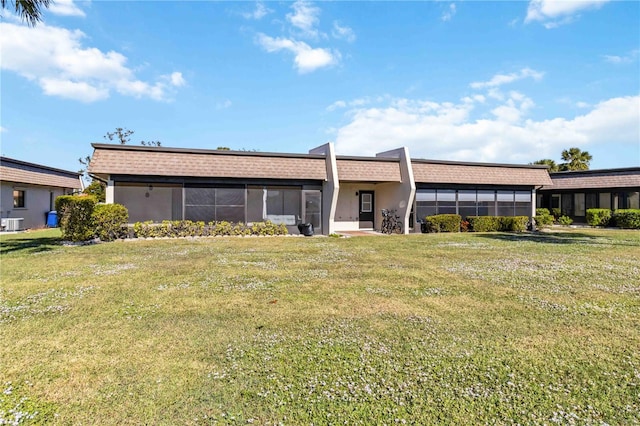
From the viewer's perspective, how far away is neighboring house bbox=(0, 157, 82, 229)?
776 inches

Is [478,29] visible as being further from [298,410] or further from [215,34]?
[298,410]

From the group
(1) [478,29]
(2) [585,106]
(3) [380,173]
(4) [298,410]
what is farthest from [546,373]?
(2) [585,106]

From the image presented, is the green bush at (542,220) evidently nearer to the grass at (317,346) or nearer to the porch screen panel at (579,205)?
the porch screen panel at (579,205)

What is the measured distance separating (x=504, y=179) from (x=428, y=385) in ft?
71.3

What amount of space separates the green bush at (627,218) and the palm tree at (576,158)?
1242 cm

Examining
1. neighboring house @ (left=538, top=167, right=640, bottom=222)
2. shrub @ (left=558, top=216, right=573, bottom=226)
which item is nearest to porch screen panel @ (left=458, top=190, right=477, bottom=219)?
neighboring house @ (left=538, top=167, right=640, bottom=222)

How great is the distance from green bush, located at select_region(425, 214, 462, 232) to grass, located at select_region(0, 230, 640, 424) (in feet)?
35.8

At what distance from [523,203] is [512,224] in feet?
8.95

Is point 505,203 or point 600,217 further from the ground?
point 505,203

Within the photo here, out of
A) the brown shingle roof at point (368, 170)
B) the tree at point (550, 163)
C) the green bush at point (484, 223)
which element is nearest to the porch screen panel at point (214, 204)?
the brown shingle roof at point (368, 170)

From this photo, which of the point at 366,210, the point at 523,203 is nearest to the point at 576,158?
the point at 523,203

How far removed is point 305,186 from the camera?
19.0 m

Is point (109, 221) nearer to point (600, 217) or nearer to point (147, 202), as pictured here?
point (147, 202)

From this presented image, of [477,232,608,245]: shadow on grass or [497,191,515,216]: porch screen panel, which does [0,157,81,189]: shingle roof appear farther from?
[497,191,515,216]: porch screen panel
